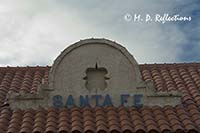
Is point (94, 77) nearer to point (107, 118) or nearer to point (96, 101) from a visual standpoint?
point (96, 101)

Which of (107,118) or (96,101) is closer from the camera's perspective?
(107,118)

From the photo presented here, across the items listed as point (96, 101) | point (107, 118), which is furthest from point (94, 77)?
point (107, 118)

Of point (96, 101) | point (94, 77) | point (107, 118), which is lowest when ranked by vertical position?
point (107, 118)

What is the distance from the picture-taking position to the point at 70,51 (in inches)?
472

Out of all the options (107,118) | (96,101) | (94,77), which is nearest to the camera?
(107,118)

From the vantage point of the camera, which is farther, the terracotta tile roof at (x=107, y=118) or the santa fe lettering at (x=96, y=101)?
the santa fe lettering at (x=96, y=101)

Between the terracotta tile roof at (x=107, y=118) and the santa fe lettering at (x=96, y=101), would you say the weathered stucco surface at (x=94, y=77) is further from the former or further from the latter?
the terracotta tile roof at (x=107, y=118)

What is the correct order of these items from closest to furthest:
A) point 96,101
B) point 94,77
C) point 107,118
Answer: point 107,118
point 96,101
point 94,77

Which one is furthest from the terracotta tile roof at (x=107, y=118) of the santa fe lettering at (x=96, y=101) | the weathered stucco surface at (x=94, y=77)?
the weathered stucco surface at (x=94, y=77)

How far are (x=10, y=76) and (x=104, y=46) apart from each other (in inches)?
163

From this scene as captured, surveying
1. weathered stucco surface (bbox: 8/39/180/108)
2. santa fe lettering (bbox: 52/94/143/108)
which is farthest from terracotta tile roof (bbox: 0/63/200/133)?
weathered stucco surface (bbox: 8/39/180/108)

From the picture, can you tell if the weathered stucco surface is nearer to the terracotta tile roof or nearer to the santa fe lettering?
the santa fe lettering

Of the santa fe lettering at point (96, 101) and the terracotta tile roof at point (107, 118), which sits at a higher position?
the santa fe lettering at point (96, 101)

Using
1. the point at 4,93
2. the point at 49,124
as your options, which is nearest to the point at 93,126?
the point at 49,124
